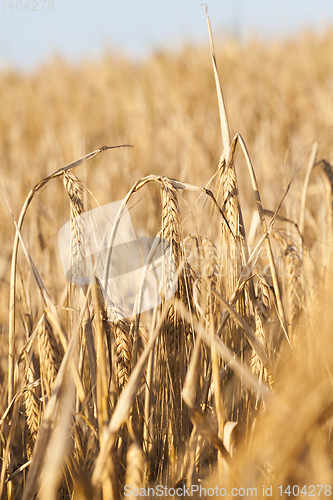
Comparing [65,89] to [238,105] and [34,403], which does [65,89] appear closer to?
[238,105]

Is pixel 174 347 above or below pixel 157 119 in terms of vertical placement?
below

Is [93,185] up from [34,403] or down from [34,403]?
up

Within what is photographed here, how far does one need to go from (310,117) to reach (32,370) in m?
2.05

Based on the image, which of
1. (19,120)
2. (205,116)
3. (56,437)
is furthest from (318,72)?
(56,437)

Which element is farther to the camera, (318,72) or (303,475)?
(318,72)

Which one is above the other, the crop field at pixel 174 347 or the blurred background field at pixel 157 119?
the blurred background field at pixel 157 119

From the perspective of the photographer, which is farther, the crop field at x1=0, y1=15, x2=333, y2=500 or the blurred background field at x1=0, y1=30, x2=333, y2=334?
the blurred background field at x1=0, y1=30, x2=333, y2=334

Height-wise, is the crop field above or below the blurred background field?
below

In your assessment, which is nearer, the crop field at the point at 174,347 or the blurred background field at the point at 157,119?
the crop field at the point at 174,347

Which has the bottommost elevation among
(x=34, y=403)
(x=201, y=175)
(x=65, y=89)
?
(x=34, y=403)

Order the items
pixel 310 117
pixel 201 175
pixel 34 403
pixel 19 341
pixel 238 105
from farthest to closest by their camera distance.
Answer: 1. pixel 238 105
2. pixel 310 117
3. pixel 201 175
4. pixel 19 341
5. pixel 34 403

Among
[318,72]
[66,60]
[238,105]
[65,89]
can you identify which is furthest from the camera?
[66,60]

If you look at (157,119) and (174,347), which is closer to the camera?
(174,347)

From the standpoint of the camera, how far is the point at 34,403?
1.68 feet
